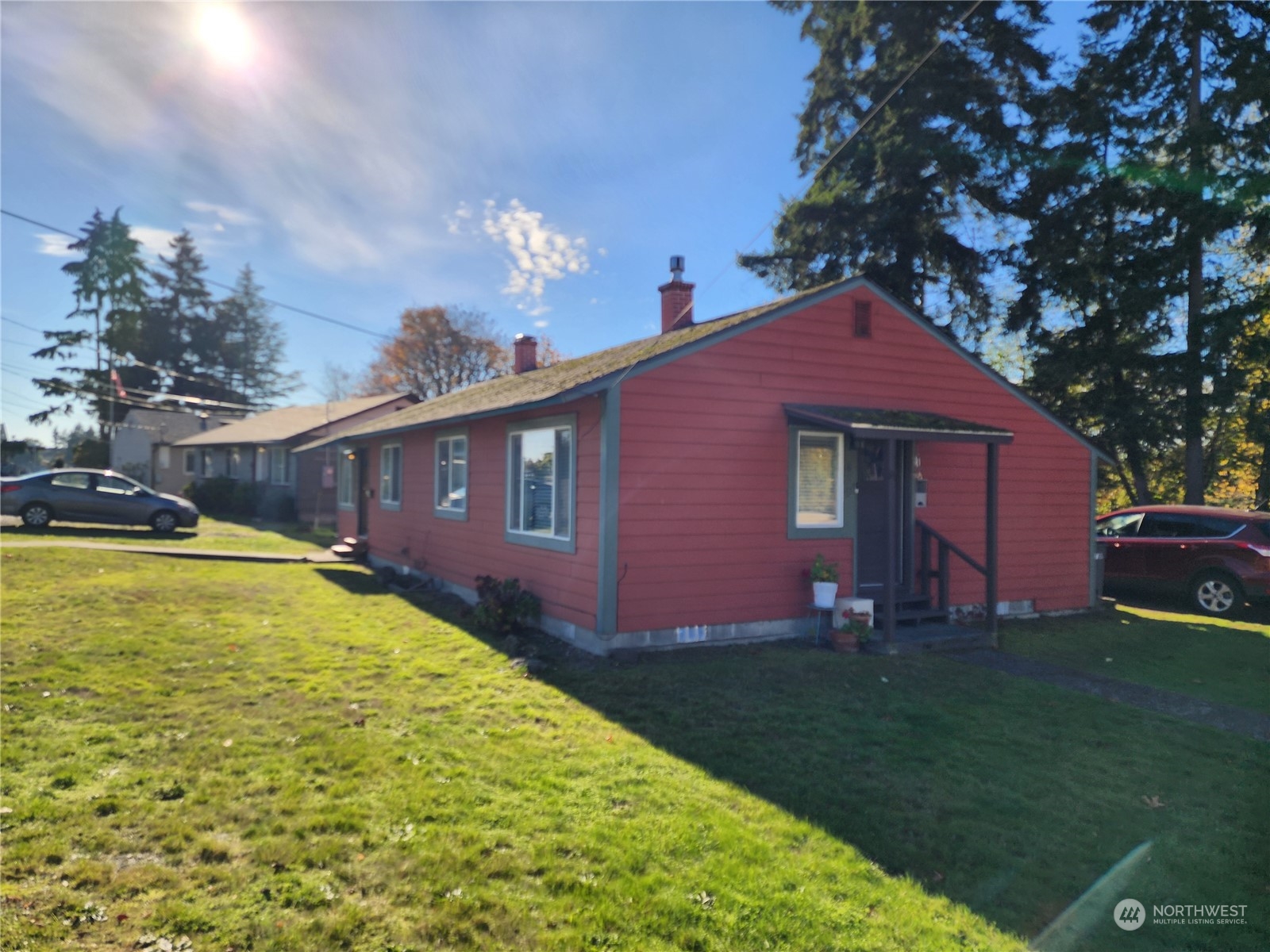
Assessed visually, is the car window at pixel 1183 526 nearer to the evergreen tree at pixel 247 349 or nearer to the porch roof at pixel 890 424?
the porch roof at pixel 890 424

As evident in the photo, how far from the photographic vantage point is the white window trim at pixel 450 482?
11281 mm

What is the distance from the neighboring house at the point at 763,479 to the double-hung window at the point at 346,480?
7.28 meters

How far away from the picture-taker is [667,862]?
3.44m

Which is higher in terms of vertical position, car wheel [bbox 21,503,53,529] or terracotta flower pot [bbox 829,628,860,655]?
car wheel [bbox 21,503,53,529]

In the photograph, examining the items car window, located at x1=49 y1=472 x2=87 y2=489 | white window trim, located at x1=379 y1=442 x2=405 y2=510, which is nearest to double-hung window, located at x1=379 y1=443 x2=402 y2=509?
white window trim, located at x1=379 y1=442 x2=405 y2=510

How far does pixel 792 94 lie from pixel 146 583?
69.6ft

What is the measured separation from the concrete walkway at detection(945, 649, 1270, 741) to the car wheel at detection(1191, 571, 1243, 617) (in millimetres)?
5552

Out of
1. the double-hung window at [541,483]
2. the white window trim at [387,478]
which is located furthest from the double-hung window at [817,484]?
the white window trim at [387,478]

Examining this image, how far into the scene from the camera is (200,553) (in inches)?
577

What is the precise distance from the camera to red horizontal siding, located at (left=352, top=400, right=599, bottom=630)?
7.98m

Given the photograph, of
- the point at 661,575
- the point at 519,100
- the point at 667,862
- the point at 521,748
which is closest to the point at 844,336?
the point at 661,575

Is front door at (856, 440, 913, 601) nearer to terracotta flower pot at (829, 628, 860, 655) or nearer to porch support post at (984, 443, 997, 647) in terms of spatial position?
porch support post at (984, 443, 997, 647)

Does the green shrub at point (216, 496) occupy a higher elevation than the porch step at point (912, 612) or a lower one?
higher

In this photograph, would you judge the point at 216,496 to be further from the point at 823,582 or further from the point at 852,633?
the point at 852,633
